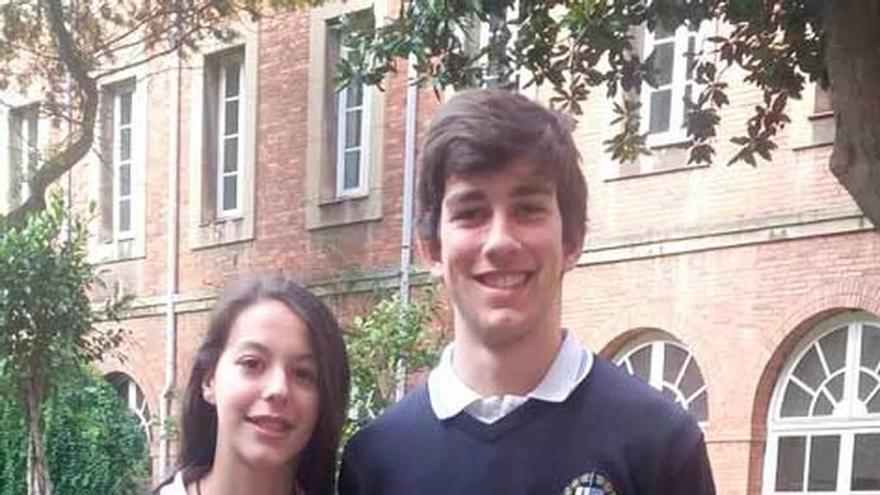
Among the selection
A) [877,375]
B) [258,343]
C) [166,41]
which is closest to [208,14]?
[166,41]

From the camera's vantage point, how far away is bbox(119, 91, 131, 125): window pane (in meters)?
18.9

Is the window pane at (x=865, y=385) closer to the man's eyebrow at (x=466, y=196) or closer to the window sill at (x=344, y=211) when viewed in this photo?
the window sill at (x=344, y=211)

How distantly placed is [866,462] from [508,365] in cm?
963

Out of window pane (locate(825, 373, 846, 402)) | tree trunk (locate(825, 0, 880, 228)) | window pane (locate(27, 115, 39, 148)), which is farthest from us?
window pane (locate(27, 115, 39, 148))

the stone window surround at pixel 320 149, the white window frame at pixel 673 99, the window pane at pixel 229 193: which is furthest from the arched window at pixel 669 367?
the window pane at pixel 229 193

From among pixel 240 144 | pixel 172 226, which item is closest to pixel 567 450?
pixel 240 144

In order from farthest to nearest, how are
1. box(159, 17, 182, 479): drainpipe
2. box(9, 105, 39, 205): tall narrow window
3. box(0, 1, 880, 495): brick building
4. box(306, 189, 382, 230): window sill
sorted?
box(9, 105, 39, 205): tall narrow window
box(159, 17, 182, 479): drainpipe
box(306, 189, 382, 230): window sill
box(0, 1, 880, 495): brick building

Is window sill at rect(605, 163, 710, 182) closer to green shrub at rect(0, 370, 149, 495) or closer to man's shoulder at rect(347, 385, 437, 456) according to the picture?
green shrub at rect(0, 370, 149, 495)

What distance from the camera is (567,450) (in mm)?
2561

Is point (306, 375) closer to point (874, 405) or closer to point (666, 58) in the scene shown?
point (874, 405)

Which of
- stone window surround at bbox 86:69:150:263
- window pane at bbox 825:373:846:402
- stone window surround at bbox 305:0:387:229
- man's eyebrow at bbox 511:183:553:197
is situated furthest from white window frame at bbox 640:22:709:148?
man's eyebrow at bbox 511:183:553:197

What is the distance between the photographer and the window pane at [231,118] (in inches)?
683

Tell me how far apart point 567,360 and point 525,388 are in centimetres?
9

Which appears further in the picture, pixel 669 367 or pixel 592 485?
pixel 669 367
